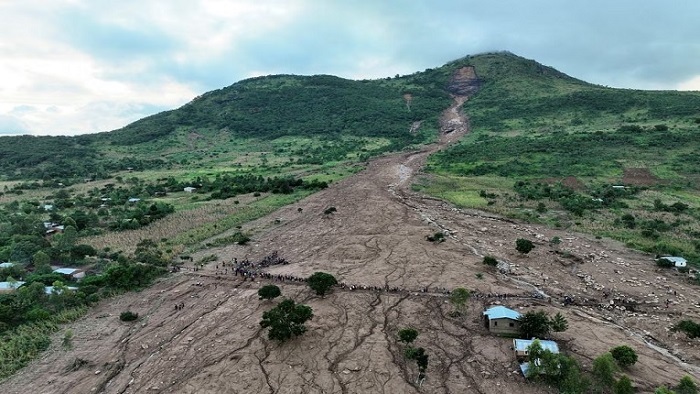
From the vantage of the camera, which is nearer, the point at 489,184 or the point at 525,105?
the point at 489,184

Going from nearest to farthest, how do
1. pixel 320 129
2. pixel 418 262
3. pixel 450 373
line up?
pixel 450 373, pixel 418 262, pixel 320 129

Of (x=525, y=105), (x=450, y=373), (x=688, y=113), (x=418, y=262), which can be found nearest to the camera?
(x=450, y=373)

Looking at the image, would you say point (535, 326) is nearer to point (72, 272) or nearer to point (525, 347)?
point (525, 347)

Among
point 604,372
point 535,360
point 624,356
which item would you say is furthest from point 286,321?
point 624,356

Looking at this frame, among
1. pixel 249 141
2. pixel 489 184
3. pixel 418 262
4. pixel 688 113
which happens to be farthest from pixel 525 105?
pixel 418 262

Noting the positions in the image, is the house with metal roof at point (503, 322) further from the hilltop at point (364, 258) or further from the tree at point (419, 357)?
the tree at point (419, 357)

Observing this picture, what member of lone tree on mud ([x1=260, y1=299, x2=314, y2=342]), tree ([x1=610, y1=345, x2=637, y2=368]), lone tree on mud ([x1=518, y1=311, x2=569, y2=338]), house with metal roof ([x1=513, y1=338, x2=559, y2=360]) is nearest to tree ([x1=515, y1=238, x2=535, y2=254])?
lone tree on mud ([x1=518, y1=311, x2=569, y2=338])

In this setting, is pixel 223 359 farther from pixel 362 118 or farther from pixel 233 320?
pixel 362 118
